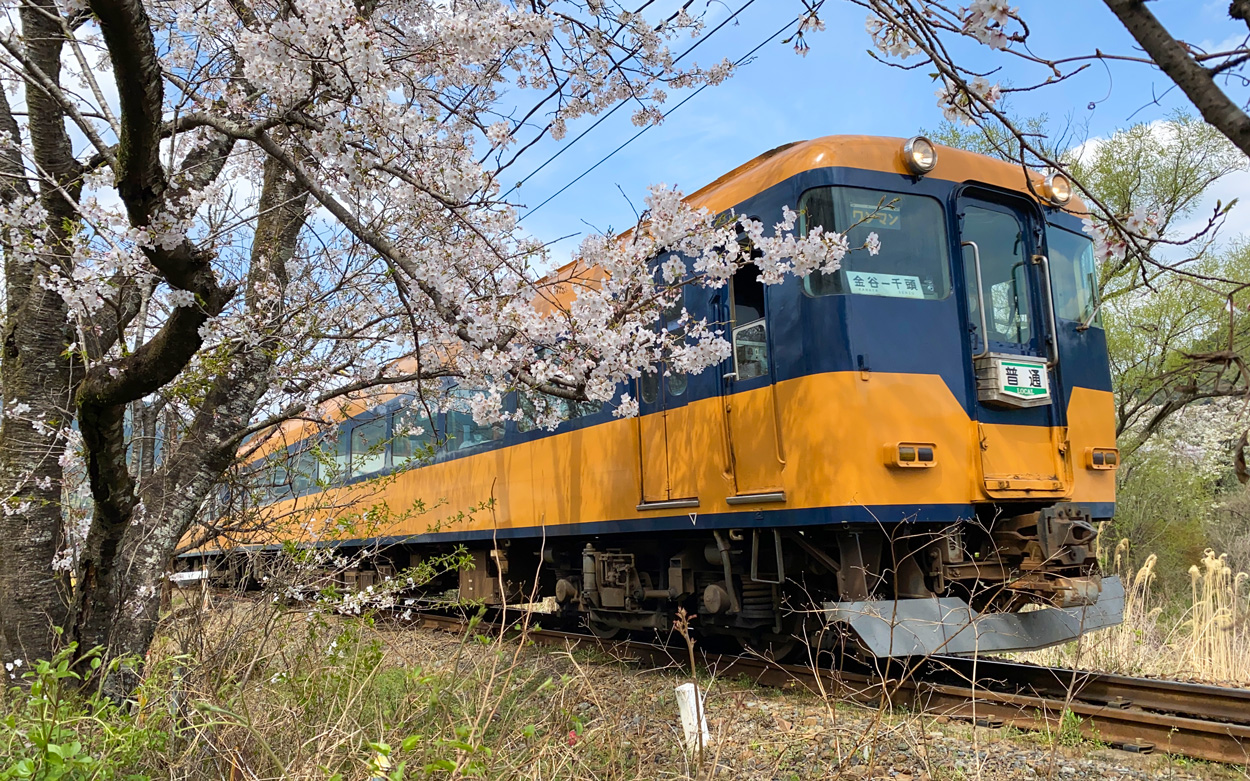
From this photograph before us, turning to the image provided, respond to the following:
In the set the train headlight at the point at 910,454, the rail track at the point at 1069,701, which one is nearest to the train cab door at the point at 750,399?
the train headlight at the point at 910,454

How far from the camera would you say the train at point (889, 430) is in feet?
16.7

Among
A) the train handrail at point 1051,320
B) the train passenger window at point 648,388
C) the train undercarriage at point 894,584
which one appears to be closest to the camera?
the train undercarriage at point 894,584

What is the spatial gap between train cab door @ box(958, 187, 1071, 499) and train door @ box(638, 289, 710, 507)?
1810 mm

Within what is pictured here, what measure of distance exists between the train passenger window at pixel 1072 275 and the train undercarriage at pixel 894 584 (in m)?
1.46

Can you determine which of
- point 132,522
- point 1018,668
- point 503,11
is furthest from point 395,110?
point 1018,668

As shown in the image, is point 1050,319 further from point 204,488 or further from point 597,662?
point 204,488

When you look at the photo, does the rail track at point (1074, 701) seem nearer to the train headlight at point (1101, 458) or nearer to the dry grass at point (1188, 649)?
the dry grass at point (1188, 649)

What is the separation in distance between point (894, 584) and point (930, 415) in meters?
1.24

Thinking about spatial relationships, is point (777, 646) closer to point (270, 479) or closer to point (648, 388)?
point (648, 388)

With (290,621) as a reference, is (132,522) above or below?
above

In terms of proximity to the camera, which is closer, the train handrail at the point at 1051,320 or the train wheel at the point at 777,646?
the train handrail at the point at 1051,320

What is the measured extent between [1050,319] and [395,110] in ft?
14.3

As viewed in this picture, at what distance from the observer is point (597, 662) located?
275 inches

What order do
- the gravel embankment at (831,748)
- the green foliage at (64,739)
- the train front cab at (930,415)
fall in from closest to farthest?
the green foliage at (64,739)
the gravel embankment at (831,748)
the train front cab at (930,415)
